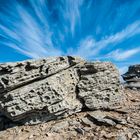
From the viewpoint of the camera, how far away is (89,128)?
13062mm

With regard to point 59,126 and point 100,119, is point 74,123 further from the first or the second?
point 100,119

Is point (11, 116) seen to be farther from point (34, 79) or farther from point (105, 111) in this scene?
point (105, 111)

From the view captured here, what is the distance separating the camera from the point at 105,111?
51.4 feet

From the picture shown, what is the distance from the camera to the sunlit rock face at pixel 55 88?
14.2m

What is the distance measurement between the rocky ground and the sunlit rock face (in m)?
0.70

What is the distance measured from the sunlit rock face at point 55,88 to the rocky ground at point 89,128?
70 centimetres

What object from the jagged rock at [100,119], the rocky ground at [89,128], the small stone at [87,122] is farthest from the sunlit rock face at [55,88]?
the small stone at [87,122]

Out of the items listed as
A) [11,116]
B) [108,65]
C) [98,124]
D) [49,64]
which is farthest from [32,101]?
[108,65]

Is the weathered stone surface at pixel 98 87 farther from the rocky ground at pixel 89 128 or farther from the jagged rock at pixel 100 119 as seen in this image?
the jagged rock at pixel 100 119

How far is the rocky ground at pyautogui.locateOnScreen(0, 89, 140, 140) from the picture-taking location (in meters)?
12.2

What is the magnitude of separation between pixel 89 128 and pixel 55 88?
367cm

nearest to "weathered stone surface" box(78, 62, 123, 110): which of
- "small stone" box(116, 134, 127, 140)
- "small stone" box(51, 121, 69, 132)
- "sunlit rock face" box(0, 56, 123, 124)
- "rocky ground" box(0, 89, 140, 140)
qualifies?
"sunlit rock face" box(0, 56, 123, 124)

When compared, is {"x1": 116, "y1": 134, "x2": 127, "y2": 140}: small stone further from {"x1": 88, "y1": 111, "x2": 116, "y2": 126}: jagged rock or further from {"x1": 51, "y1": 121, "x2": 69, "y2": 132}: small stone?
{"x1": 51, "y1": 121, "x2": 69, "y2": 132}: small stone

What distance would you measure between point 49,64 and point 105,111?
5377 millimetres
